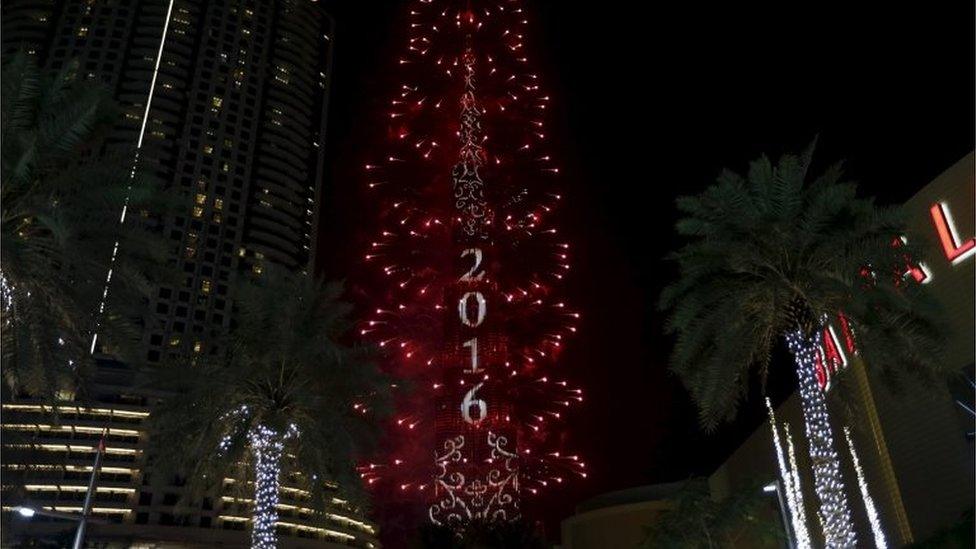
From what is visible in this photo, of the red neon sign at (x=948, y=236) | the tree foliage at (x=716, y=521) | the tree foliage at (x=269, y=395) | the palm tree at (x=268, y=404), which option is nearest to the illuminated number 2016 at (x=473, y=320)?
the tree foliage at (x=716, y=521)

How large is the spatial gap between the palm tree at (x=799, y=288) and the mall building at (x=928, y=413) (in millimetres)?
1134

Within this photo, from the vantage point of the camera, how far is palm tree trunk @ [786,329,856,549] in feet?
54.3

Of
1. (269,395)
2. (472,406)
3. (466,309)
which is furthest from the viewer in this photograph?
(466,309)

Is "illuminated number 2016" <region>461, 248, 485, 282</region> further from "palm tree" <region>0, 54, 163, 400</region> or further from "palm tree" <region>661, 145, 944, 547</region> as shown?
"palm tree" <region>0, 54, 163, 400</region>

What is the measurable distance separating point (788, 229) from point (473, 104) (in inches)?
1060

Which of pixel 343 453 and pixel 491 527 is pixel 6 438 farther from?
pixel 491 527

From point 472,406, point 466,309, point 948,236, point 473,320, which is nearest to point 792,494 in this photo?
point 948,236

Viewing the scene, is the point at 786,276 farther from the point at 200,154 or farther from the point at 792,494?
the point at 200,154

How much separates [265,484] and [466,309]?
17.7m

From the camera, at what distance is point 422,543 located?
26.9 metres

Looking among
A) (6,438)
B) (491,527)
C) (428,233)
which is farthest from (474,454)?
(6,438)

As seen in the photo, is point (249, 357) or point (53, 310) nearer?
point (53, 310)

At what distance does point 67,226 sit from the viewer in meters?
13.2

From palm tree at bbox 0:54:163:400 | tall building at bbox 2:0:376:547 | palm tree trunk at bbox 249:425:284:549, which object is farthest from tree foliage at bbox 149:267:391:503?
tall building at bbox 2:0:376:547
